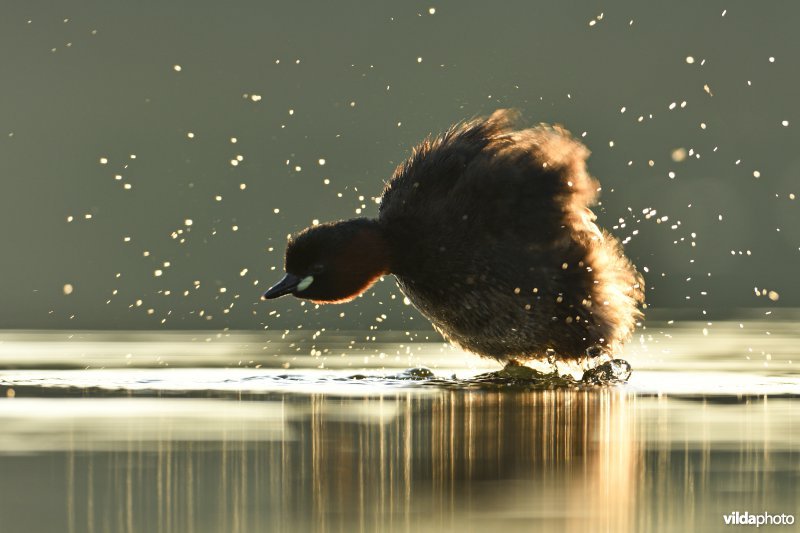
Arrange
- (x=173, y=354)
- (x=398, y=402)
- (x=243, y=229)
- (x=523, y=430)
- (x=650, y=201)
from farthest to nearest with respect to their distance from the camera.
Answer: (x=243, y=229)
(x=173, y=354)
(x=650, y=201)
(x=398, y=402)
(x=523, y=430)

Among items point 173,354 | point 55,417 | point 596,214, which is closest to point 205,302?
point 173,354

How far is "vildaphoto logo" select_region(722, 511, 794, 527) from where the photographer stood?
191 inches

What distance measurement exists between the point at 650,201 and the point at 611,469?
15.6ft

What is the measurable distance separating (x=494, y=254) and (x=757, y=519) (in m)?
4.85

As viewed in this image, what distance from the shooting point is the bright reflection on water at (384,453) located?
4988mm

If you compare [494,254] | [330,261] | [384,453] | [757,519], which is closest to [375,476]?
[384,453]

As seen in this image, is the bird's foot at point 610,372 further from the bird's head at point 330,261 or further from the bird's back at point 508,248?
the bird's head at point 330,261

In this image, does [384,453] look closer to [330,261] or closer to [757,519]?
[757,519]

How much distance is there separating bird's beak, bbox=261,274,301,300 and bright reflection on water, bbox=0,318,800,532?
530 millimetres

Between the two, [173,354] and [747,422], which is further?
[173,354]

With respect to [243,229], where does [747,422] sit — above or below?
below

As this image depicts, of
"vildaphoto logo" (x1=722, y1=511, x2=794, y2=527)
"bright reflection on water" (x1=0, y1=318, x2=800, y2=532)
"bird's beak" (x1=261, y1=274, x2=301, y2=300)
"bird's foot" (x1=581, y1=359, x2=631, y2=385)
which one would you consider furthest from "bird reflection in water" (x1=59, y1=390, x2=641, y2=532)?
"bird's foot" (x1=581, y1=359, x2=631, y2=385)

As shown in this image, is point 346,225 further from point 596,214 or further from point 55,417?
point 55,417

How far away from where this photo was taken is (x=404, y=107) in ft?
148
